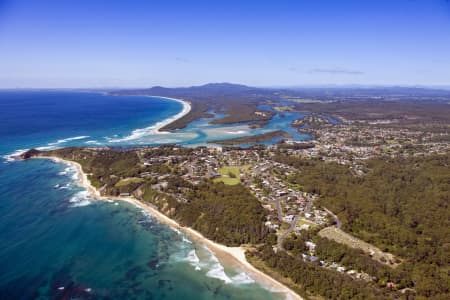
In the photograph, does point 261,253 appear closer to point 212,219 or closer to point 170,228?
point 212,219

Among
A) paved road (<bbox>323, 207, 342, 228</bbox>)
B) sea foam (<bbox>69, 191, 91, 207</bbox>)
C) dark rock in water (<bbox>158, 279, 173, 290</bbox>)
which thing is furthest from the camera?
sea foam (<bbox>69, 191, 91, 207</bbox>)

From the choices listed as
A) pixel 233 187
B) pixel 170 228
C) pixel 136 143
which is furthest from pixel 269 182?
pixel 136 143

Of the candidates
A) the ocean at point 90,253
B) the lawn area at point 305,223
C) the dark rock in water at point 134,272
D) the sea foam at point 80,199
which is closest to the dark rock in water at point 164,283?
the ocean at point 90,253

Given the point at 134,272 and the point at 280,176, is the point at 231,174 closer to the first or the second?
the point at 280,176

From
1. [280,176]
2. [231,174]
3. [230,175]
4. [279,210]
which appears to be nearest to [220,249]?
[279,210]

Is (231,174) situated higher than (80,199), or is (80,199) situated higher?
(231,174)

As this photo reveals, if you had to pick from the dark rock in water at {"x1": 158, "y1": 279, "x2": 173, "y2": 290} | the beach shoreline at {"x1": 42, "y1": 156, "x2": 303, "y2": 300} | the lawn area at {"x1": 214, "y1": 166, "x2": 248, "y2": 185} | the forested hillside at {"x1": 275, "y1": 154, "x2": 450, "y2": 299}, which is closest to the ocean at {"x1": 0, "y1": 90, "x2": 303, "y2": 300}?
the dark rock in water at {"x1": 158, "y1": 279, "x2": 173, "y2": 290}

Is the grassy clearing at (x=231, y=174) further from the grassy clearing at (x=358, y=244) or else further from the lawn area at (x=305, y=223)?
the grassy clearing at (x=358, y=244)

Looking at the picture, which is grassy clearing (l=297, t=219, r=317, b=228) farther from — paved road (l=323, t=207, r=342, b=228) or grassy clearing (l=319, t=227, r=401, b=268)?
paved road (l=323, t=207, r=342, b=228)
